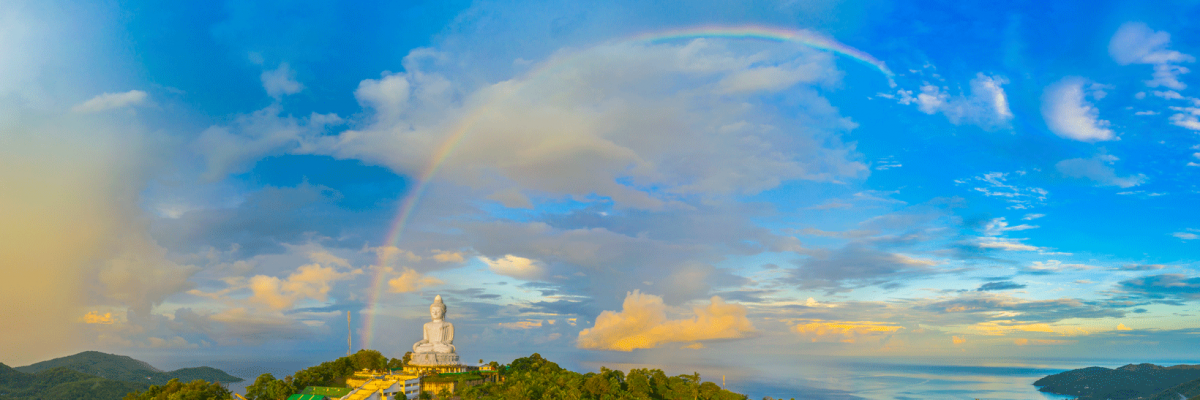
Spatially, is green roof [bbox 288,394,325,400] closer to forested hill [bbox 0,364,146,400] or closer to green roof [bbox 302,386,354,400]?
green roof [bbox 302,386,354,400]

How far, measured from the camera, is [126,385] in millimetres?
186375

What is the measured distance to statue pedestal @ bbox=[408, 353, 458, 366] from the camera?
8356 centimetres

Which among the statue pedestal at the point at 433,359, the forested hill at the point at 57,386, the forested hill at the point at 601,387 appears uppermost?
the statue pedestal at the point at 433,359

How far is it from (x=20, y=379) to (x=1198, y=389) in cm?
34886

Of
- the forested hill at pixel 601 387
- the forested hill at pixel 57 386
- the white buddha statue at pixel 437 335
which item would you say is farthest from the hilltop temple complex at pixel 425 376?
the forested hill at pixel 57 386

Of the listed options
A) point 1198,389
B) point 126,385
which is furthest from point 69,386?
point 1198,389

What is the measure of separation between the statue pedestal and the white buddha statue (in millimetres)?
588

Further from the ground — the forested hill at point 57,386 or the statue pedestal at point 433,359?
the statue pedestal at point 433,359

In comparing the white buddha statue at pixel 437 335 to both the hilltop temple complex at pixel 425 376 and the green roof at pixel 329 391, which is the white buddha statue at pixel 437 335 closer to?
the hilltop temple complex at pixel 425 376

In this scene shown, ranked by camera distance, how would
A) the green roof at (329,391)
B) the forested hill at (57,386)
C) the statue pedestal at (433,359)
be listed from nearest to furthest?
the green roof at (329,391) < the statue pedestal at (433,359) < the forested hill at (57,386)

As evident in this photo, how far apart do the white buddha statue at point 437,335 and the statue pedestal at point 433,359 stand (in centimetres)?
59

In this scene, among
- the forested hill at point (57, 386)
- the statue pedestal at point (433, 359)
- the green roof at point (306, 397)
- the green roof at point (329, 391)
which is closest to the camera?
the green roof at point (306, 397)

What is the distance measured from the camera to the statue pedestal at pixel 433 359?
274ft

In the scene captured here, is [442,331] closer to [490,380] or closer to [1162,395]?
[490,380]
